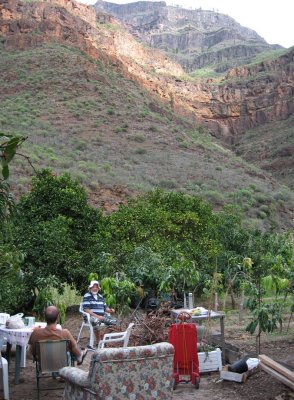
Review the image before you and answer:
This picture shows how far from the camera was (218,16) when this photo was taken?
170 metres

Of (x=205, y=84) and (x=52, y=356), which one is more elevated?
(x=205, y=84)

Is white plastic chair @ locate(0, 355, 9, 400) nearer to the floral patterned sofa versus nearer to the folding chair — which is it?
the folding chair

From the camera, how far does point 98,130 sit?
128 ft

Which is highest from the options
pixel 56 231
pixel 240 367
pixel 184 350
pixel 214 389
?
pixel 56 231

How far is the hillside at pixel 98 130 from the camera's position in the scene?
1180 inches

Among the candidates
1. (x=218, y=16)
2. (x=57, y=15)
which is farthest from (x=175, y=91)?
(x=218, y=16)

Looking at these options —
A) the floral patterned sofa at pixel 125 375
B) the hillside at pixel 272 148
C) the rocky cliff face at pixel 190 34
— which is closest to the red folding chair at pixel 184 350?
the floral patterned sofa at pixel 125 375

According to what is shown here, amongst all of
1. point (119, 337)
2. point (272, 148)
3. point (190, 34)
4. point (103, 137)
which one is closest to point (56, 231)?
point (119, 337)

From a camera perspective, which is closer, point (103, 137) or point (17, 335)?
point (17, 335)

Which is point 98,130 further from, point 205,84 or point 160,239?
point 205,84

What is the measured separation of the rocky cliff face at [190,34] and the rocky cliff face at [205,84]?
2115 cm

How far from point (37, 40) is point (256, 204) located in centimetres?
3065

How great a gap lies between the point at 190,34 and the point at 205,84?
6155 centimetres

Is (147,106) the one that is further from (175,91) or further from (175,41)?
(175,41)
